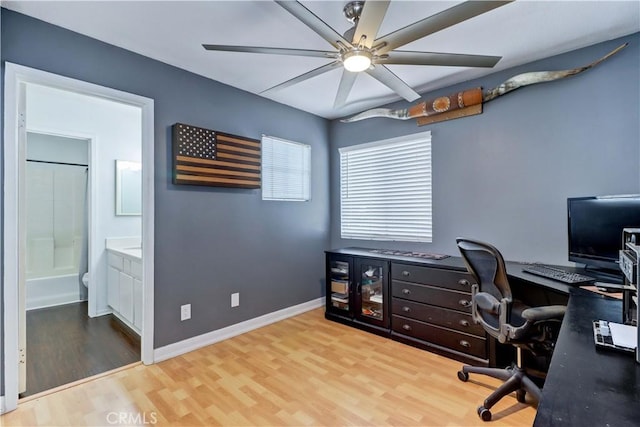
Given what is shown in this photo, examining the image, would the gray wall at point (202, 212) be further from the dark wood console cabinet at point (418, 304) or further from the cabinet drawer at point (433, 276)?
the cabinet drawer at point (433, 276)

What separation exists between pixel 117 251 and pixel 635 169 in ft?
15.3

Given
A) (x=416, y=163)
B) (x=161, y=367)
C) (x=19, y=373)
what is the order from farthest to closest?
(x=416, y=163), (x=161, y=367), (x=19, y=373)

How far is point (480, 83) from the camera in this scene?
2.90m

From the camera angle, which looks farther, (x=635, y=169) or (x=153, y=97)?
(x=153, y=97)

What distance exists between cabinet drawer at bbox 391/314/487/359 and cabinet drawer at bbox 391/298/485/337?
0.04m

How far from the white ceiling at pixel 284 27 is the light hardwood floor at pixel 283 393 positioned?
96.7 inches

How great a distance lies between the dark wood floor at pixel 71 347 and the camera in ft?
7.43

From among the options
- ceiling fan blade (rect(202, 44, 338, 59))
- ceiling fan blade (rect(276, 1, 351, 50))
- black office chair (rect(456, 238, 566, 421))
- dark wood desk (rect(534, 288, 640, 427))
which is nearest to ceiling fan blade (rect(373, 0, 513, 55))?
ceiling fan blade (rect(276, 1, 351, 50))

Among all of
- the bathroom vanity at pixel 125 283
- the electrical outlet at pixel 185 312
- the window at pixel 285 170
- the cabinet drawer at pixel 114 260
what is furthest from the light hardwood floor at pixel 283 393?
the window at pixel 285 170

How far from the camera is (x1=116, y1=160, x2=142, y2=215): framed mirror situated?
12.7 ft

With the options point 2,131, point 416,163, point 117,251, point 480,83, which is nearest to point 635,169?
point 480,83

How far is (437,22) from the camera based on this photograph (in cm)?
144

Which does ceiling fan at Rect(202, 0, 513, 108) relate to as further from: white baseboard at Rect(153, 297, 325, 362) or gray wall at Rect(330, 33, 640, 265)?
white baseboard at Rect(153, 297, 325, 362)

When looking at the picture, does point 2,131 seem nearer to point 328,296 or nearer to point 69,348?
point 69,348
